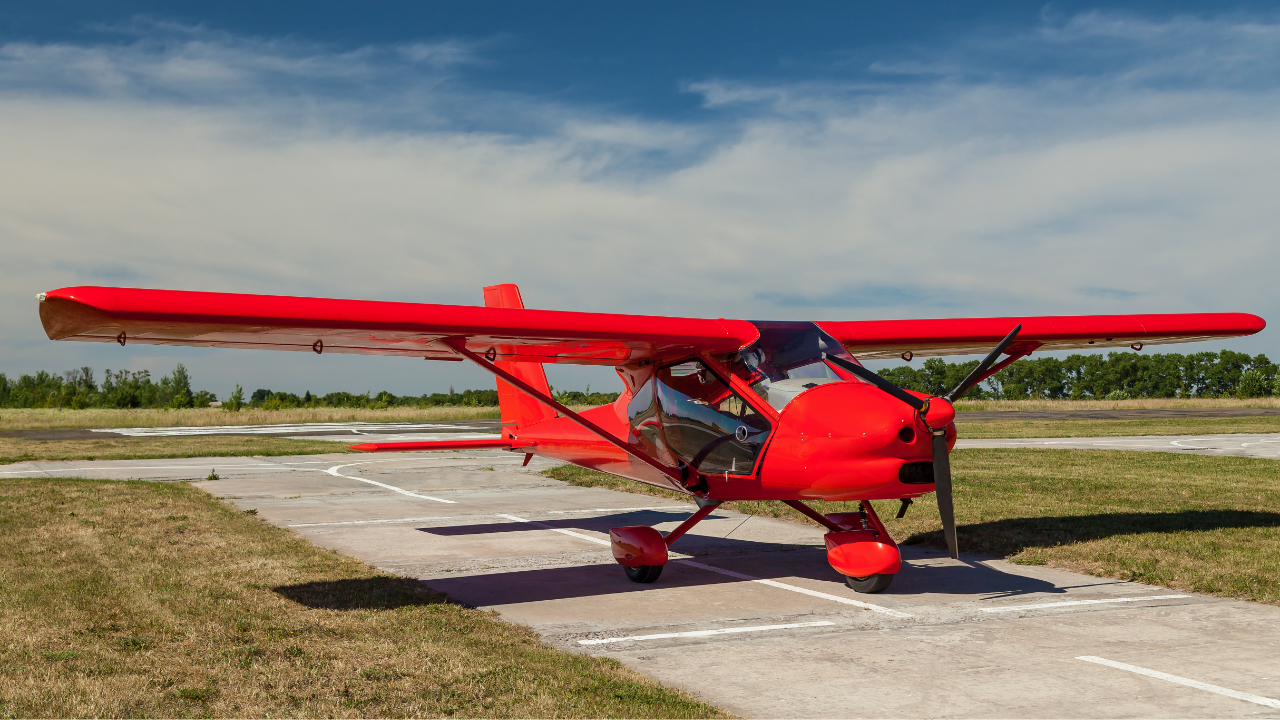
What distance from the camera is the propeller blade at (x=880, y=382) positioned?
646cm

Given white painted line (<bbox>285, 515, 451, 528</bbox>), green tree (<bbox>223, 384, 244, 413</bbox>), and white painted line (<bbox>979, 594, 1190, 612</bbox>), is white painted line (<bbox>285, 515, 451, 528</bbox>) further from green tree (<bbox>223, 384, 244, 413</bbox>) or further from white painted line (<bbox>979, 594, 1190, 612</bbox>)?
green tree (<bbox>223, 384, 244, 413</bbox>)

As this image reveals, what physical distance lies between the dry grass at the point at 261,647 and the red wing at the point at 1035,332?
548 centimetres

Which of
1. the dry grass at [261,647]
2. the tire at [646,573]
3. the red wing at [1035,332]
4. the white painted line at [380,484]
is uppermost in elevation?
the red wing at [1035,332]

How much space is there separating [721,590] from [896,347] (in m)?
4.17

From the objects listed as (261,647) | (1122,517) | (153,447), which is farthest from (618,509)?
(153,447)

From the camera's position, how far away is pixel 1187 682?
15.4ft

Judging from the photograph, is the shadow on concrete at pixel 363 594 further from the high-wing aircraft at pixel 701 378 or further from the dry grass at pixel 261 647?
the high-wing aircraft at pixel 701 378

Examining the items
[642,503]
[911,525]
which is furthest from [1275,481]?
[642,503]

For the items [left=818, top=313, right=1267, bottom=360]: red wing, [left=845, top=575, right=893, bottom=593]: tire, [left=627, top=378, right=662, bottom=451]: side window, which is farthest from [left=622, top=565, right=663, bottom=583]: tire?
[left=818, top=313, right=1267, bottom=360]: red wing

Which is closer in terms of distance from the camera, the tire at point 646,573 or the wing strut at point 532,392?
the wing strut at point 532,392

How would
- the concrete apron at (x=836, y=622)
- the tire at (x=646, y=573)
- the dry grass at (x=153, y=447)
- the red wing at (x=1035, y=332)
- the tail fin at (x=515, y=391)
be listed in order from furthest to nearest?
the dry grass at (x=153, y=447), the tail fin at (x=515, y=391), the red wing at (x=1035, y=332), the tire at (x=646, y=573), the concrete apron at (x=836, y=622)

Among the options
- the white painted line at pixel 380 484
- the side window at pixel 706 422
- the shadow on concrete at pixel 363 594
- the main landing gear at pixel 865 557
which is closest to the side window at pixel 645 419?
the side window at pixel 706 422

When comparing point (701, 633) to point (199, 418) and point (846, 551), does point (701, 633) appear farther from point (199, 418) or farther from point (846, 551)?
point (199, 418)

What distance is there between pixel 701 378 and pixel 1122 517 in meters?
6.48
